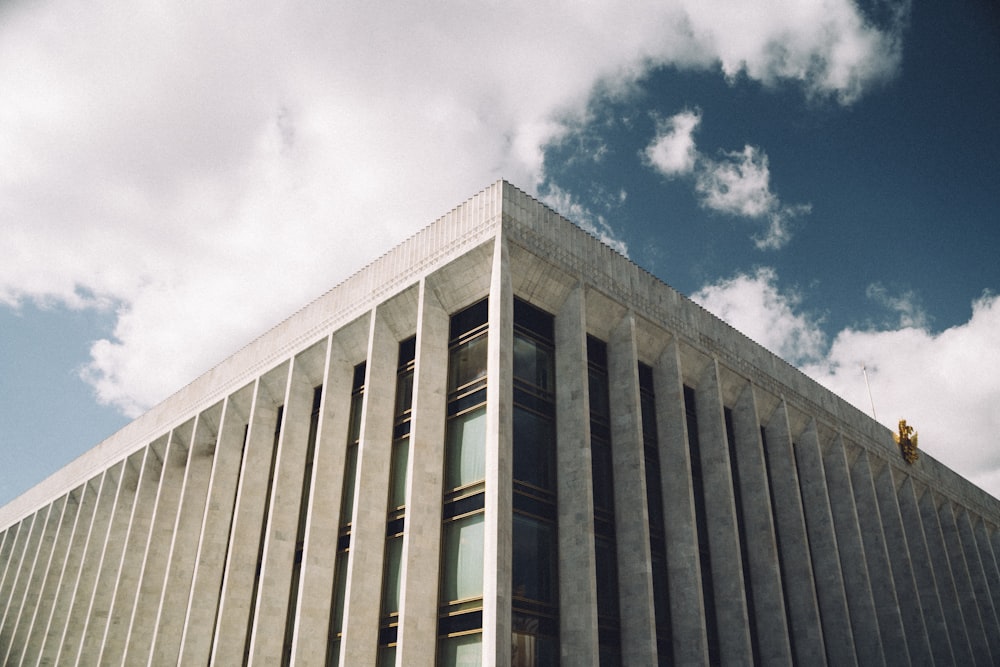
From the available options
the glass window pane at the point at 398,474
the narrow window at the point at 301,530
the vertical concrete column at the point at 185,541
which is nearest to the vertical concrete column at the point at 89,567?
the vertical concrete column at the point at 185,541

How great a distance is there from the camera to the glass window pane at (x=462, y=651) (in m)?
21.3

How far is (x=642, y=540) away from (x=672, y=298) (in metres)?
11.0

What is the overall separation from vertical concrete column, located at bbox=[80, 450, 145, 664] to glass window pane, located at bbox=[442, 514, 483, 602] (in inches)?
973

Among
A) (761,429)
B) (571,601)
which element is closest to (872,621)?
(761,429)

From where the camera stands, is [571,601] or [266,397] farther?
[266,397]

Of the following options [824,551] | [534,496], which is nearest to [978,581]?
[824,551]

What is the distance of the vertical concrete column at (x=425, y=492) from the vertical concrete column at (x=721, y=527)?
11714mm

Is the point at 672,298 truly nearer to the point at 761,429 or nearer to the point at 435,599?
the point at 761,429

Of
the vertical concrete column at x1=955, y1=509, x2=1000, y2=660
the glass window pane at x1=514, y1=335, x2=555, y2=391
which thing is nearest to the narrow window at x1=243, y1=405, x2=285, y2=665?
the glass window pane at x1=514, y1=335, x2=555, y2=391

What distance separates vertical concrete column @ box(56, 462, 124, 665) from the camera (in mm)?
40531

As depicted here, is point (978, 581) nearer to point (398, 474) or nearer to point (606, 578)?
point (606, 578)

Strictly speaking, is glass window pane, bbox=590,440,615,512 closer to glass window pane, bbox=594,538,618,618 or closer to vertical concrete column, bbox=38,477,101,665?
glass window pane, bbox=594,538,618,618

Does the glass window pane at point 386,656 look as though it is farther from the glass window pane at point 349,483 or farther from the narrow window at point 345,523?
the glass window pane at point 349,483

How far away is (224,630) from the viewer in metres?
28.9
